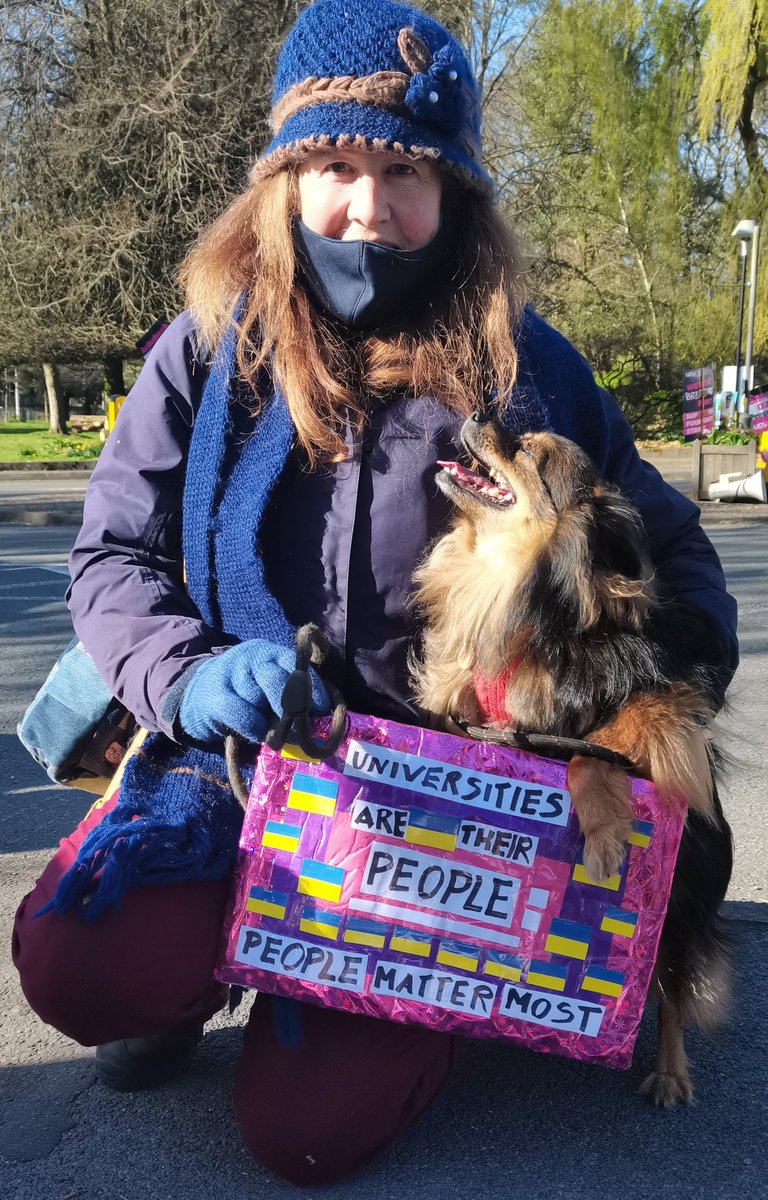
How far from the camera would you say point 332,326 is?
8.29 feet

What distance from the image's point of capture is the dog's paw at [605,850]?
2.05m

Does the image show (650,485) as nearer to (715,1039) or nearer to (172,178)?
(715,1039)

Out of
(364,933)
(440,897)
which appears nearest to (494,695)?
(440,897)

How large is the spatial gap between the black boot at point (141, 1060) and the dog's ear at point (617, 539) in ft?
4.39

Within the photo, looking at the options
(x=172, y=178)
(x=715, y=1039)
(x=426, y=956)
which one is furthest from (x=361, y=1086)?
(x=172, y=178)

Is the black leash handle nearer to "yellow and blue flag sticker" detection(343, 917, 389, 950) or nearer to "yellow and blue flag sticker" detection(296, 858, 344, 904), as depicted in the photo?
"yellow and blue flag sticker" detection(296, 858, 344, 904)

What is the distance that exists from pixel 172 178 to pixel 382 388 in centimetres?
1692

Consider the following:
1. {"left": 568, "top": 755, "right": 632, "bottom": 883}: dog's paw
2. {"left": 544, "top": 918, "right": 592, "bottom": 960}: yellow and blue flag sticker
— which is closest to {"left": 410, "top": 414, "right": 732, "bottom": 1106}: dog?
{"left": 568, "top": 755, "right": 632, "bottom": 883}: dog's paw

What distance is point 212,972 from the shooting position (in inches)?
83.2

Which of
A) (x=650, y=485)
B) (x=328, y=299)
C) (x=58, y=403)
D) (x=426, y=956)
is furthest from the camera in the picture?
(x=58, y=403)

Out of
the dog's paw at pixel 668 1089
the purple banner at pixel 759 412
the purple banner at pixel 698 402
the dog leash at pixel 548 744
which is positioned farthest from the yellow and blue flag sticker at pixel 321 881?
the purple banner at pixel 698 402

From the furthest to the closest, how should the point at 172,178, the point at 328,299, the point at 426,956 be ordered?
the point at 172,178 < the point at 328,299 < the point at 426,956

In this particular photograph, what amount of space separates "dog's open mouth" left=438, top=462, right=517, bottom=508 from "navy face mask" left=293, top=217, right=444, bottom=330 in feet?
1.22

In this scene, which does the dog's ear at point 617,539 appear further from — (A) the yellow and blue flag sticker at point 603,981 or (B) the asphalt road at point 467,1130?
(A) the yellow and blue flag sticker at point 603,981
